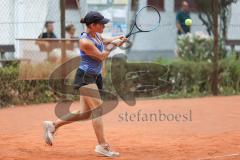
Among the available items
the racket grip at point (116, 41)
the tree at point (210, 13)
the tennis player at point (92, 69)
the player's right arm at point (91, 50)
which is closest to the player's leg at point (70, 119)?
the tennis player at point (92, 69)

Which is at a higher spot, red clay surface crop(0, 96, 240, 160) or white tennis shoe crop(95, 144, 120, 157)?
white tennis shoe crop(95, 144, 120, 157)

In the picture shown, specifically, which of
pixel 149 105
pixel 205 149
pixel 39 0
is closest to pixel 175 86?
pixel 149 105

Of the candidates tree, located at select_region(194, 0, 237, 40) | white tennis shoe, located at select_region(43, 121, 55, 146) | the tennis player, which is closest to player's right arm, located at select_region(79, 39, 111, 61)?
the tennis player

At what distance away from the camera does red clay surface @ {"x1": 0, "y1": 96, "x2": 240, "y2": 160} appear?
8.74 m

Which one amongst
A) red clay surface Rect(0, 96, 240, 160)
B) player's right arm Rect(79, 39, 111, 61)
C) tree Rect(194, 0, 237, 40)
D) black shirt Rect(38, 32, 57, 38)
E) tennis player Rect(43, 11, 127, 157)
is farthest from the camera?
tree Rect(194, 0, 237, 40)

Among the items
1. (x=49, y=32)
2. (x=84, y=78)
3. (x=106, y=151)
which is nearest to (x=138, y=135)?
(x=106, y=151)

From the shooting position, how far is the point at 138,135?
10.5 metres

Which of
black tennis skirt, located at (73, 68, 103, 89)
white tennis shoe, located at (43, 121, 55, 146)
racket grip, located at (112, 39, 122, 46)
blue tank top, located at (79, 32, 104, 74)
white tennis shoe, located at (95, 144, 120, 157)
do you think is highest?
racket grip, located at (112, 39, 122, 46)

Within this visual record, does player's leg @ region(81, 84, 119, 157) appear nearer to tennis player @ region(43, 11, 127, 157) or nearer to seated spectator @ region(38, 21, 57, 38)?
tennis player @ region(43, 11, 127, 157)

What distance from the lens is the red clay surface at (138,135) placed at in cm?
874

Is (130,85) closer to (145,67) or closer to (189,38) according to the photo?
(145,67)

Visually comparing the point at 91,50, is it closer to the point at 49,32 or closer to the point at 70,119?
the point at 70,119

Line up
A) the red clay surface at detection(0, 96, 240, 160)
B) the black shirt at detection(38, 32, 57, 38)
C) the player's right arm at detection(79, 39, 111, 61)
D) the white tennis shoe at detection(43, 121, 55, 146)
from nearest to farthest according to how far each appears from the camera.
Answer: the player's right arm at detection(79, 39, 111, 61) < the red clay surface at detection(0, 96, 240, 160) < the white tennis shoe at detection(43, 121, 55, 146) < the black shirt at detection(38, 32, 57, 38)

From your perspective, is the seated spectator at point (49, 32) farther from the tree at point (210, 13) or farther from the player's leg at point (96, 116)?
the tree at point (210, 13)
